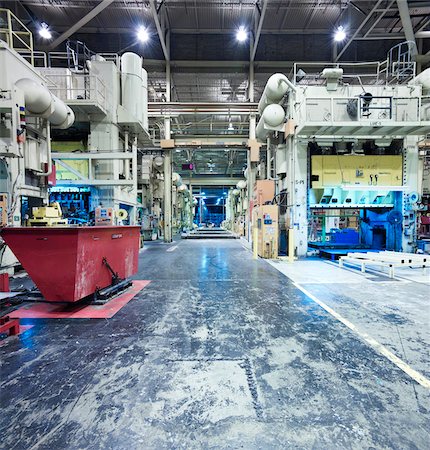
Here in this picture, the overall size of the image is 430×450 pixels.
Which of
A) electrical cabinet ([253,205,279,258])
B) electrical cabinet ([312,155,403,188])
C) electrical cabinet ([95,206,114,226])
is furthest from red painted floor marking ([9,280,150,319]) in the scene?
electrical cabinet ([312,155,403,188])

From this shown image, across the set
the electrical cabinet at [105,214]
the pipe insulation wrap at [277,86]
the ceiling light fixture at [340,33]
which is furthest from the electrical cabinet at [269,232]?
the ceiling light fixture at [340,33]

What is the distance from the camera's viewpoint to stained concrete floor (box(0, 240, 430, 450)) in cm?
151

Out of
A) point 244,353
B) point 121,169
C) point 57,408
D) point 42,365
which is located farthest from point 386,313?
point 121,169

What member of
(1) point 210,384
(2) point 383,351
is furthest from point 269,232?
(1) point 210,384

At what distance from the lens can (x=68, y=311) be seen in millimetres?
3580

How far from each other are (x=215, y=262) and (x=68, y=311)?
15.0 ft

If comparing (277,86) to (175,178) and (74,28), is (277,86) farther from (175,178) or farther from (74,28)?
(175,178)

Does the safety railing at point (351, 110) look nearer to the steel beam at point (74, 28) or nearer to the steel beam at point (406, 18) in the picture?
the steel beam at point (406, 18)

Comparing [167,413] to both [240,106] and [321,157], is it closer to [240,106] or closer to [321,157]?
[321,157]

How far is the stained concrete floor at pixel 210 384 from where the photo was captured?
1.51 metres

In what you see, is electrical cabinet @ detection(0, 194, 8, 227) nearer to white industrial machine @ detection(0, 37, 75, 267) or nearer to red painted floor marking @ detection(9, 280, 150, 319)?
white industrial machine @ detection(0, 37, 75, 267)

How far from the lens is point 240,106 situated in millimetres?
13062

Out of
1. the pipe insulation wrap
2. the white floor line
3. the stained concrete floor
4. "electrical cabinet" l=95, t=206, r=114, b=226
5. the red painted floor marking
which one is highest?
the pipe insulation wrap

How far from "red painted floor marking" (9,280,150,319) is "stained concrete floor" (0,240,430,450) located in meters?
0.22
